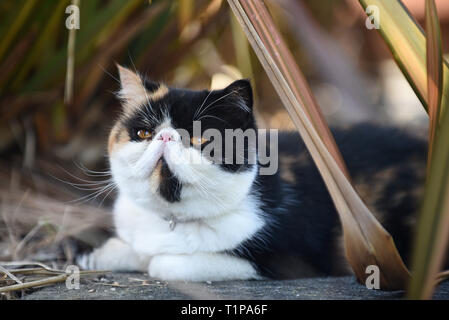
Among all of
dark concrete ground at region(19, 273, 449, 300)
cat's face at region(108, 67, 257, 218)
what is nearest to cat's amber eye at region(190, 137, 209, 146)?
cat's face at region(108, 67, 257, 218)

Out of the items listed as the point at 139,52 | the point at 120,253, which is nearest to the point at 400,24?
the point at 120,253

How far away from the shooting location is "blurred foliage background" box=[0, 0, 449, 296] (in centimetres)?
151

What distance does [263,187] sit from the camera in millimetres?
1288

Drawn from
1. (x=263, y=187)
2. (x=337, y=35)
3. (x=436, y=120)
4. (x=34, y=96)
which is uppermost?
(x=337, y=35)

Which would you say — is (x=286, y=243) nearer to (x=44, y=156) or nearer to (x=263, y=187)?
(x=263, y=187)

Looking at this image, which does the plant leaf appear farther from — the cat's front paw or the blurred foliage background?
the cat's front paw

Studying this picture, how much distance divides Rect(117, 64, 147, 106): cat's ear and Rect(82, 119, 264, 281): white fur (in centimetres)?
16

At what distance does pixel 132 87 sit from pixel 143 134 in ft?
0.62

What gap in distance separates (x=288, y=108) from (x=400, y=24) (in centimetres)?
25

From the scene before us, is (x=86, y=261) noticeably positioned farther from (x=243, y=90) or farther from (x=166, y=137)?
(x=243, y=90)

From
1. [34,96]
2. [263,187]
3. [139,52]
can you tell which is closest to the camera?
[263,187]

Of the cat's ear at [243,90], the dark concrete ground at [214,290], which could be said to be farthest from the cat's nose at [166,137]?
the dark concrete ground at [214,290]

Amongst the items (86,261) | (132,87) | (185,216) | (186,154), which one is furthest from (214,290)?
(132,87)

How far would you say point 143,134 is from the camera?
115 cm
